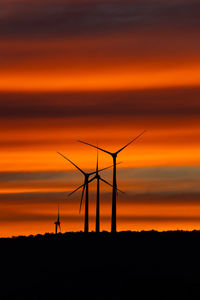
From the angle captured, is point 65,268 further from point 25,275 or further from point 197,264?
point 197,264

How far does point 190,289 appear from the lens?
102000 mm

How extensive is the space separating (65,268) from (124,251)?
1530cm

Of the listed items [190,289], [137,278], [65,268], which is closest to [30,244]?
[65,268]

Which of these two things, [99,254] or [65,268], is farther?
[99,254]

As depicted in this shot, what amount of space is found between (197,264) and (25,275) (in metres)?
18.2

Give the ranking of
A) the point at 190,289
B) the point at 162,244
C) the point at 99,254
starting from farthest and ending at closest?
the point at 162,244, the point at 99,254, the point at 190,289

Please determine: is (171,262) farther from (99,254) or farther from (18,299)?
(18,299)

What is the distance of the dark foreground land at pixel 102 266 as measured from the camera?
105 metres

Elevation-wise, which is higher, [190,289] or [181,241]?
[181,241]

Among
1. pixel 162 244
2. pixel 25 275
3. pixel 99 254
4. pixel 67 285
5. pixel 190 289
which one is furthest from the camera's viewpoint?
pixel 162 244

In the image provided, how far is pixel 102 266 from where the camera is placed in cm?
12544

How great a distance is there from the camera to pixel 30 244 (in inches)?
5945

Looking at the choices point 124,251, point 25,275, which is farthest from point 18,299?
point 124,251

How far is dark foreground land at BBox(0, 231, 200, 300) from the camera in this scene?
10488 centimetres
